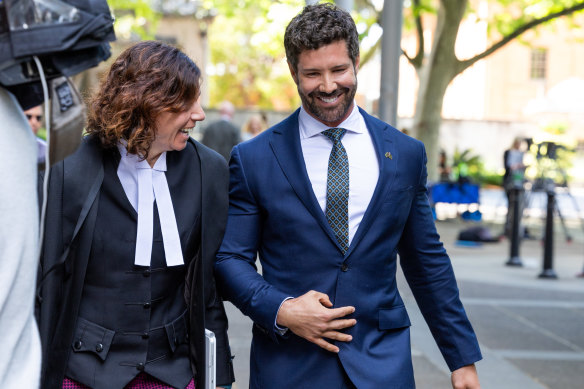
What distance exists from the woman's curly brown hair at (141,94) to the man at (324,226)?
39 centimetres

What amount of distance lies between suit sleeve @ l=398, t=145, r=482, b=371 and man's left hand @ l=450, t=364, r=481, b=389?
23 mm

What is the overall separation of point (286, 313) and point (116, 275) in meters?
0.55

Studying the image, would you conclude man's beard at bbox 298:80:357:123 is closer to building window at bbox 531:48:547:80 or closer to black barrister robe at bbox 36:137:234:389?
black barrister robe at bbox 36:137:234:389

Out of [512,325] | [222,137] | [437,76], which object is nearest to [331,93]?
[512,325]

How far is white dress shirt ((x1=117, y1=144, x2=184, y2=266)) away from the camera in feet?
8.89

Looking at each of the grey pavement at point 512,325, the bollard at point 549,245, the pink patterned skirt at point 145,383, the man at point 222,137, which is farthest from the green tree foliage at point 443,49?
the pink patterned skirt at point 145,383

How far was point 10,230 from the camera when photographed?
56.5 inches

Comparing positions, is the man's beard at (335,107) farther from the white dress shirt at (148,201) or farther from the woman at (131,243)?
the white dress shirt at (148,201)

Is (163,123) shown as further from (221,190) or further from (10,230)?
(10,230)

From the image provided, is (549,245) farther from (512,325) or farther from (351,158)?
(351,158)

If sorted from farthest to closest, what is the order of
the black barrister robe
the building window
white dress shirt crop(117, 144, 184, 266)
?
the building window → white dress shirt crop(117, 144, 184, 266) → the black barrister robe

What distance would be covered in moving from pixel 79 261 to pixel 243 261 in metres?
0.56

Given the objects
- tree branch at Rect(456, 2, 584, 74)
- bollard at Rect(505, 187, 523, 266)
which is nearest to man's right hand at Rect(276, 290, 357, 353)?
bollard at Rect(505, 187, 523, 266)

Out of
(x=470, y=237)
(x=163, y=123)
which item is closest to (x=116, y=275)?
(x=163, y=123)
